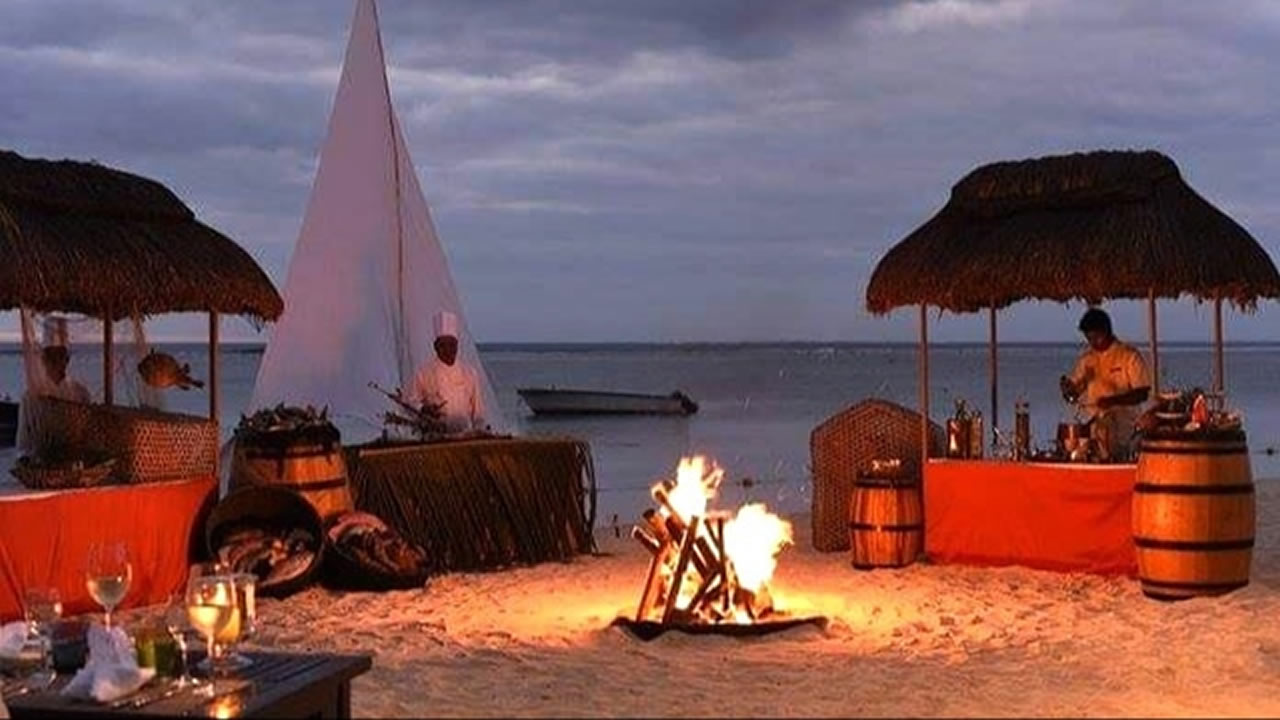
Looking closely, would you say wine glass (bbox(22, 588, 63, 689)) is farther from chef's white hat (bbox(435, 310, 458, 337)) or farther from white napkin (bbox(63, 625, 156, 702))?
chef's white hat (bbox(435, 310, 458, 337))

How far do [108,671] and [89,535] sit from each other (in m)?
3.84

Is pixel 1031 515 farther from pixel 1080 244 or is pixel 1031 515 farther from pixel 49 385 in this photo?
pixel 49 385

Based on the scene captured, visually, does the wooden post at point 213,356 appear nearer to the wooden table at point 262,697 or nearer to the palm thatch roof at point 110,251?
the palm thatch roof at point 110,251

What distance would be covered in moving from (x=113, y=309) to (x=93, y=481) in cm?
149

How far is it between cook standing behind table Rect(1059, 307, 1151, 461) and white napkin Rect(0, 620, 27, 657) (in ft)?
18.6

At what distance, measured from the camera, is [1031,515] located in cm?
870

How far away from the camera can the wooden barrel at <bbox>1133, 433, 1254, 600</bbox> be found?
296 inches

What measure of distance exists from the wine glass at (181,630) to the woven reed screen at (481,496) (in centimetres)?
437

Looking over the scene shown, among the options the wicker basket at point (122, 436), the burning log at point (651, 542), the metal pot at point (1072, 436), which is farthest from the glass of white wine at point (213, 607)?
the metal pot at point (1072, 436)

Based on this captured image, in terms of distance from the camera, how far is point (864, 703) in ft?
18.0

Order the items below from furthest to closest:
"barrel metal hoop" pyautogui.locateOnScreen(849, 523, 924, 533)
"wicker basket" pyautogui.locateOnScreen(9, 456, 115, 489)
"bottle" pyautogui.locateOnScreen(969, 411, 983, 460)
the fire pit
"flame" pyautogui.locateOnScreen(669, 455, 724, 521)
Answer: "bottle" pyautogui.locateOnScreen(969, 411, 983, 460)
"barrel metal hoop" pyautogui.locateOnScreen(849, 523, 924, 533)
"wicker basket" pyautogui.locateOnScreen(9, 456, 115, 489)
"flame" pyautogui.locateOnScreen(669, 455, 724, 521)
the fire pit

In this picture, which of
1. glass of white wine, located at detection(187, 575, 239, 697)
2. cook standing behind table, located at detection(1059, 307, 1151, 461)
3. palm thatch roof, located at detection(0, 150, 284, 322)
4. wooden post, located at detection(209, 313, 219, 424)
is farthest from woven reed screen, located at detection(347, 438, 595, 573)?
glass of white wine, located at detection(187, 575, 239, 697)

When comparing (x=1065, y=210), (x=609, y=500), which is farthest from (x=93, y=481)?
(x=609, y=500)

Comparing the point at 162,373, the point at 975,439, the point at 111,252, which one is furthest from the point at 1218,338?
the point at 111,252
